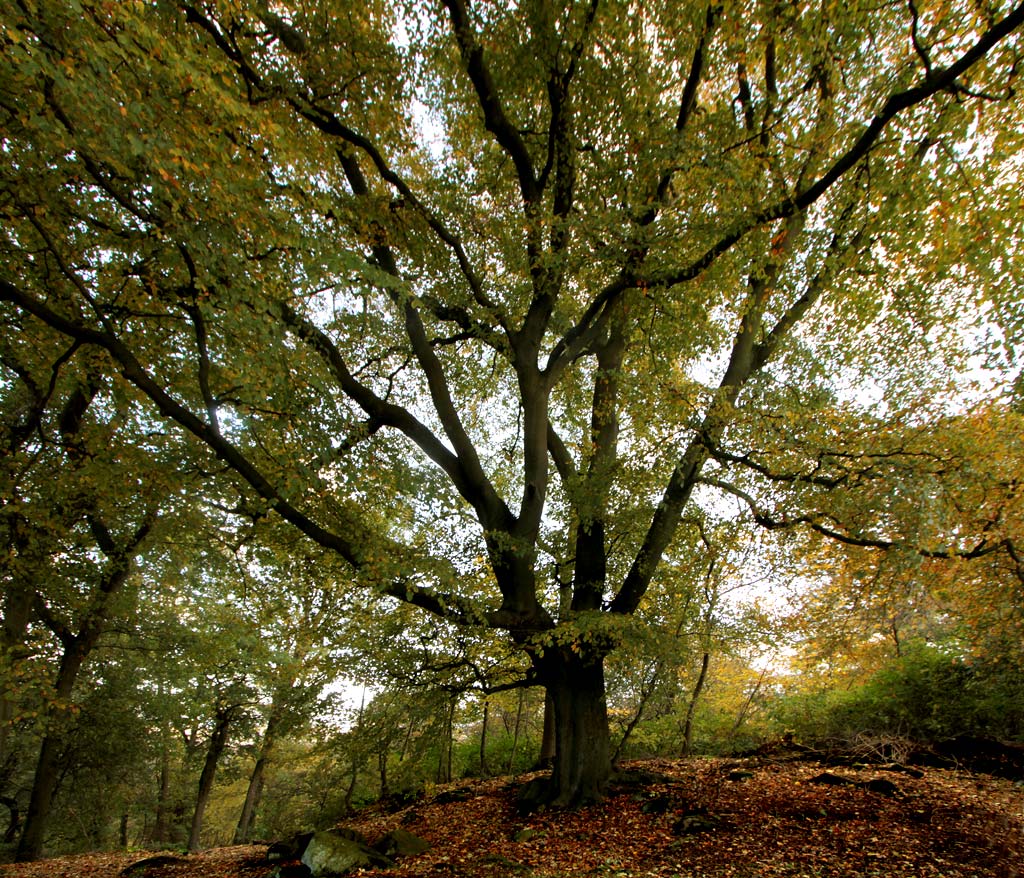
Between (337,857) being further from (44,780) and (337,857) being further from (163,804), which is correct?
(163,804)

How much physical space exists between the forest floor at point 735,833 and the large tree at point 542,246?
1040mm

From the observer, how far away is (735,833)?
207 inches

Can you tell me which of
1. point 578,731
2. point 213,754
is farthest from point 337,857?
point 213,754

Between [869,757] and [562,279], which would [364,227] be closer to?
[562,279]

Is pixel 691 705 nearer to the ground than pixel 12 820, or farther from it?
farther from it

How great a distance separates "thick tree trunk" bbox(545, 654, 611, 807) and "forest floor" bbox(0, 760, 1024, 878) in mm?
253

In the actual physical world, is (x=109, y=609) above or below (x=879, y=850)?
above

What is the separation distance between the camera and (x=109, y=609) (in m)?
9.12

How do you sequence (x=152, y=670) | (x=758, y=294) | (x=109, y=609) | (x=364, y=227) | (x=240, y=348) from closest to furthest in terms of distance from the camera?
(x=240, y=348) < (x=364, y=227) < (x=758, y=294) < (x=109, y=609) < (x=152, y=670)

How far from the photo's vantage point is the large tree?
430 cm

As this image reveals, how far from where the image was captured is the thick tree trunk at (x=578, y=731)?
6.74m

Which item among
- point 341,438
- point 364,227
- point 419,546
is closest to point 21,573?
point 341,438

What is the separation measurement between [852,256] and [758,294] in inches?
43.8

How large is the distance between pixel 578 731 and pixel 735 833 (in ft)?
6.89
